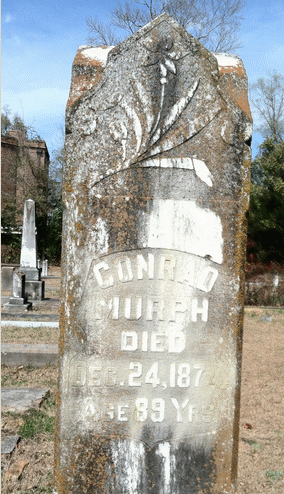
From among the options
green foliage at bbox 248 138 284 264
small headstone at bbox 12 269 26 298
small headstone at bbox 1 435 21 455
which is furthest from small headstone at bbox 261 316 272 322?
green foliage at bbox 248 138 284 264

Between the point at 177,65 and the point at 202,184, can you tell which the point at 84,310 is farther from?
the point at 177,65

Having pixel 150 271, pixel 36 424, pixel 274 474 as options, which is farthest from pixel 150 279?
pixel 36 424

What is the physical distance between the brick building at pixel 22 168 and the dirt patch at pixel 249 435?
849 inches

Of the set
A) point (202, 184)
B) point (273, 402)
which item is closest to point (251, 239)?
point (273, 402)

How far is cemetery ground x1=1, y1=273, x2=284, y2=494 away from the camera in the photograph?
3391 millimetres

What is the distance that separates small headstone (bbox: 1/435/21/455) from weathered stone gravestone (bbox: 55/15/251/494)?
4.81 feet

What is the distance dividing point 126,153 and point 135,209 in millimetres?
283

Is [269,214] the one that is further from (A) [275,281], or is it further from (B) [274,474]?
(B) [274,474]

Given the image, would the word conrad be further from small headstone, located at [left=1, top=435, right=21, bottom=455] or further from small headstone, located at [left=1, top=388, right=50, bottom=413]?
small headstone, located at [left=1, top=388, right=50, bottom=413]

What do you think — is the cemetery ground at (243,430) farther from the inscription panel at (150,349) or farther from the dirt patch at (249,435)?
the inscription panel at (150,349)

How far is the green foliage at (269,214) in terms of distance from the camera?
1953 cm

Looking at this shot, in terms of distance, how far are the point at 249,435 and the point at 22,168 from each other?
26526mm

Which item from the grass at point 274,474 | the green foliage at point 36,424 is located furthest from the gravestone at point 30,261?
the grass at point 274,474

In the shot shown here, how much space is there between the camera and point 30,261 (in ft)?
41.1
